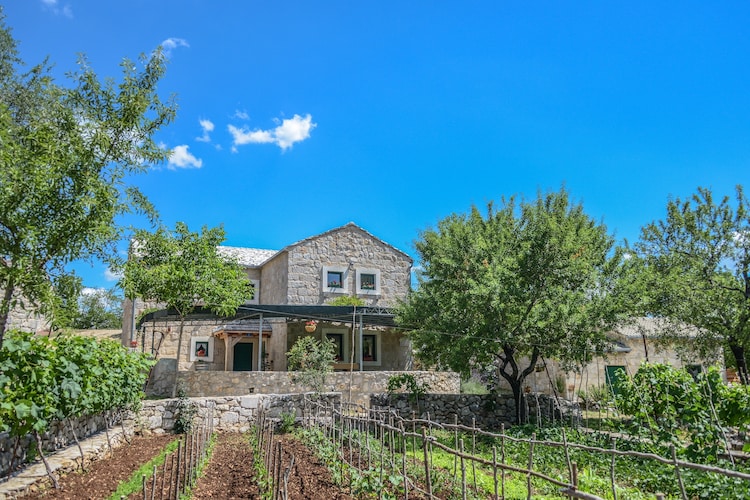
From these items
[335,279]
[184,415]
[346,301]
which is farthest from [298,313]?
[335,279]

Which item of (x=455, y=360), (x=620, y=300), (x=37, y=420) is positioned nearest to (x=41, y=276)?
(x=37, y=420)

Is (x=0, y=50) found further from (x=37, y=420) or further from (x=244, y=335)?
(x=37, y=420)

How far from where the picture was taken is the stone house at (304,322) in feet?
74.2

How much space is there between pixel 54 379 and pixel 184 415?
6134 millimetres

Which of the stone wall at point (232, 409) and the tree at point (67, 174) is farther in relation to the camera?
the stone wall at point (232, 409)

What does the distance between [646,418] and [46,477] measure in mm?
9438

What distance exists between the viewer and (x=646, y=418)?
9328mm

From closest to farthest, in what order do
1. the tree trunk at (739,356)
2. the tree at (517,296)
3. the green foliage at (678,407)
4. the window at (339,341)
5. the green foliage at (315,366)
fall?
1. the green foliage at (678,407)
2. the tree at (517,296)
3. the green foliage at (315,366)
4. the tree trunk at (739,356)
5. the window at (339,341)

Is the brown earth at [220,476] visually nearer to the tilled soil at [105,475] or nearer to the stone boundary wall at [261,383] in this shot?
the tilled soil at [105,475]

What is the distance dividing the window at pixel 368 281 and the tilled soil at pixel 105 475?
48.8 feet

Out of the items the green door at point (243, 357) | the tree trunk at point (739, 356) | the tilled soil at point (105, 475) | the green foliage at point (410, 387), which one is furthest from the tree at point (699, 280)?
the green door at point (243, 357)

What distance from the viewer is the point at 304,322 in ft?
71.4

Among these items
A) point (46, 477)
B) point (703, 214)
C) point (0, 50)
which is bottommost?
point (46, 477)

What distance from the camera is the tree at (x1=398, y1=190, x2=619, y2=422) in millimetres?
12789
